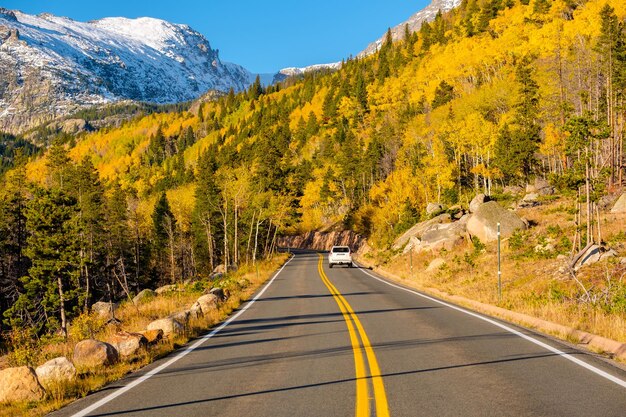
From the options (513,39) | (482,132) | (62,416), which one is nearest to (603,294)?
(62,416)

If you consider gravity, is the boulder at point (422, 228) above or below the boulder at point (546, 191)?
below

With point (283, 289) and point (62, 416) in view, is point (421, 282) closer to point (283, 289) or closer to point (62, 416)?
point (283, 289)

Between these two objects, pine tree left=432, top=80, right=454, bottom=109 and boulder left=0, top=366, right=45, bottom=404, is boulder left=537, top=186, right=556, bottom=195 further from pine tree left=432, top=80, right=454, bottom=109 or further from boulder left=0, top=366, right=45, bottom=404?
boulder left=0, top=366, right=45, bottom=404

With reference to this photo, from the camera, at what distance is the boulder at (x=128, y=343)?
9.32m

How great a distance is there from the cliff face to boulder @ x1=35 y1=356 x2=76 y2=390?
209ft

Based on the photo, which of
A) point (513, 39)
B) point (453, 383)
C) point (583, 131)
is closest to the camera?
point (453, 383)

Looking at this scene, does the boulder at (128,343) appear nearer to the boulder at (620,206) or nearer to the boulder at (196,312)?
the boulder at (196,312)

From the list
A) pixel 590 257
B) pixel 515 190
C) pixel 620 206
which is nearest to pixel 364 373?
pixel 590 257

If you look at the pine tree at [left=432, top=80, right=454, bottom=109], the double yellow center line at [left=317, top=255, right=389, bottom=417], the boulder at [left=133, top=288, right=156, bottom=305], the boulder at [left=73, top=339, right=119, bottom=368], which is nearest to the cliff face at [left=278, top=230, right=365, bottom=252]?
the pine tree at [left=432, top=80, right=454, bottom=109]

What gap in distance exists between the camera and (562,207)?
3072cm

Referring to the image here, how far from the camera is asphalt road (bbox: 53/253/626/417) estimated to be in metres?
5.54

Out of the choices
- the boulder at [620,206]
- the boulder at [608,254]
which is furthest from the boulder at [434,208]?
the boulder at [608,254]

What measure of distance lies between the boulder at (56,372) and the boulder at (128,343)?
1.59 m

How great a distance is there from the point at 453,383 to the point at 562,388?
52.5 inches
